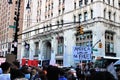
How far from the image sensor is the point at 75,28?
4669 centimetres

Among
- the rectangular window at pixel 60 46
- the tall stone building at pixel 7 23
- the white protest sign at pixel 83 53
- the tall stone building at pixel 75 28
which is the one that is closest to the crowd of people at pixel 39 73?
the white protest sign at pixel 83 53

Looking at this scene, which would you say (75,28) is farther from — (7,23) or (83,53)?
(7,23)

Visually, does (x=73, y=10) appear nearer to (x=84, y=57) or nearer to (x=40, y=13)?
(x=40, y=13)

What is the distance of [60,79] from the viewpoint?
27.7 feet

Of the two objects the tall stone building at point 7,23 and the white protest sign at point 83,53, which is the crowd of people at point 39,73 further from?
the tall stone building at point 7,23

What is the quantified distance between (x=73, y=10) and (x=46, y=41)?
11.4 metres

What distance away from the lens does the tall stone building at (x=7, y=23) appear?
3280 inches

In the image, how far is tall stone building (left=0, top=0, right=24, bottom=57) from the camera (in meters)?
83.3

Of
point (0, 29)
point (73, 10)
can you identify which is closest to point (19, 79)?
point (73, 10)

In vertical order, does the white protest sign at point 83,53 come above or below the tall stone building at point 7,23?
below

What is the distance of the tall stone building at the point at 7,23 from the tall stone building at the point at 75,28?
23.6 m

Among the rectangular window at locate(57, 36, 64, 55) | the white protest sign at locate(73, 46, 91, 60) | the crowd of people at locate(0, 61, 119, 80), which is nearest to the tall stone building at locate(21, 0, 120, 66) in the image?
the rectangular window at locate(57, 36, 64, 55)

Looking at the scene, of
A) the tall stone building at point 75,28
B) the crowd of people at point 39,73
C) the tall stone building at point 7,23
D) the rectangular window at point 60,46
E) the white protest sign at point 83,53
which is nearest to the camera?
the crowd of people at point 39,73

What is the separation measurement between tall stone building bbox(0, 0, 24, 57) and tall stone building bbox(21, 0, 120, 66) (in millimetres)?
23648
